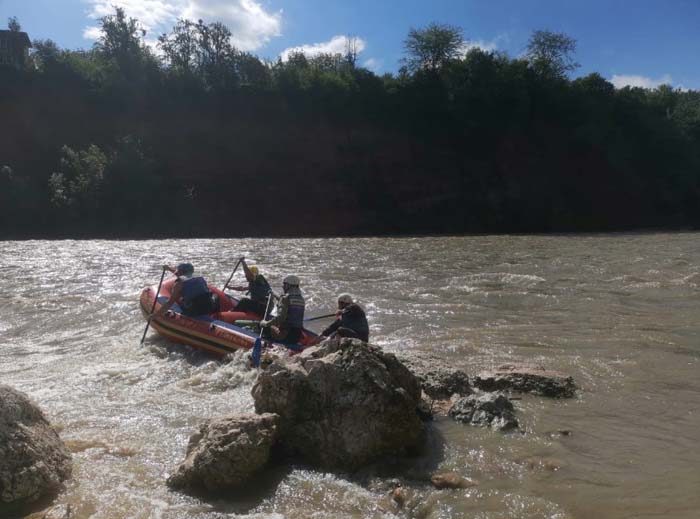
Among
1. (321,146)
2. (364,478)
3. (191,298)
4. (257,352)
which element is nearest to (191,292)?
(191,298)

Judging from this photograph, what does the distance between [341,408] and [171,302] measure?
192 inches

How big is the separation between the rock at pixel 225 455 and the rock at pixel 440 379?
2035 mm

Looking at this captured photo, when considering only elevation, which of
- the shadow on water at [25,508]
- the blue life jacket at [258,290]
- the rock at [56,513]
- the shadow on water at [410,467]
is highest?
the blue life jacket at [258,290]

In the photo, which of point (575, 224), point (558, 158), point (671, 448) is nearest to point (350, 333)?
point (671, 448)

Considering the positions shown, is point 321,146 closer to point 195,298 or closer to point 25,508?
point 195,298

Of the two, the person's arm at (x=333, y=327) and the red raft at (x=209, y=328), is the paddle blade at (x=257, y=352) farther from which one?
the person's arm at (x=333, y=327)

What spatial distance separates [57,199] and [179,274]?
23.2 m

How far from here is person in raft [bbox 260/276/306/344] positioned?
7359 millimetres

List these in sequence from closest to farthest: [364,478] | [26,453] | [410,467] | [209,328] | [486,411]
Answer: [26,453]
[364,478]
[410,467]
[486,411]
[209,328]

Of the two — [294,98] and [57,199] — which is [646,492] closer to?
[57,199]

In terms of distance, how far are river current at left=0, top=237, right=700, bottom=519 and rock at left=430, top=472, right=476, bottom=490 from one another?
64mm

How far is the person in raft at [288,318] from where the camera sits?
736 cm

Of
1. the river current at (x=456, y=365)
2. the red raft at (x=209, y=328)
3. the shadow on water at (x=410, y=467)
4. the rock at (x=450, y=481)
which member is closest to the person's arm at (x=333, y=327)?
the red raft at (x=209, y=328)

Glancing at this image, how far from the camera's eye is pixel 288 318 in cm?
738
